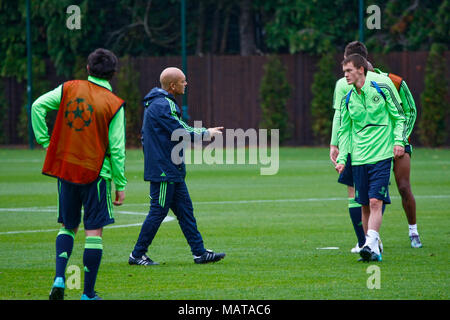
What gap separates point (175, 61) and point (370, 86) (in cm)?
2806

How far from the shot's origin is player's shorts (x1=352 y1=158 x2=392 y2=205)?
10.3 metres

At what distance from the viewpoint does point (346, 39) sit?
3766 centimetres

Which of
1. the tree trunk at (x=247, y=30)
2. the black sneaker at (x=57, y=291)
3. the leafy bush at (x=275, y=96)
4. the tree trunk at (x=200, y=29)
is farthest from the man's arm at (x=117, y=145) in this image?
the tree trunk at (x=200, y=29)

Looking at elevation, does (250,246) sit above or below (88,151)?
below

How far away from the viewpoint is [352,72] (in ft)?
33.6

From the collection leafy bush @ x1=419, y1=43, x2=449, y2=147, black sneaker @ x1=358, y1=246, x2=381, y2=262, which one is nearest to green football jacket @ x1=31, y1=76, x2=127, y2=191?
black sneaker @ x1=358, y1=246, x2=381, y2=262

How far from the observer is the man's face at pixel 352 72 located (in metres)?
10.2

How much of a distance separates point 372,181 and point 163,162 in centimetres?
219

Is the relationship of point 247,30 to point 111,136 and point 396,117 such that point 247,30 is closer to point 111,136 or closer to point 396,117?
point 396,117

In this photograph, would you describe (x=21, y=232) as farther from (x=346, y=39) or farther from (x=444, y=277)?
(x=346, y=39)

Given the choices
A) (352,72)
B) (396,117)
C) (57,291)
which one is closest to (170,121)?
(352,72)

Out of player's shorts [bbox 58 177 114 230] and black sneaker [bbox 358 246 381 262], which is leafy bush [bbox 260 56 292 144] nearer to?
black sneaker [bbox 358 246 381 262]
